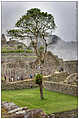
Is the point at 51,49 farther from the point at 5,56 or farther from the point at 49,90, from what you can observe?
the point at 49,90

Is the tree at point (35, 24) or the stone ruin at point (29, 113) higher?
the tree at point (35, 24)

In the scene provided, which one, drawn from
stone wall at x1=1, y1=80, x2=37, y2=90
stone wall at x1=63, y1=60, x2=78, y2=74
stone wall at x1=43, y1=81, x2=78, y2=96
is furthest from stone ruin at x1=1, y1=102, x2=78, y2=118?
stone wall at x1=63, y1=60, x2=78, y2=74

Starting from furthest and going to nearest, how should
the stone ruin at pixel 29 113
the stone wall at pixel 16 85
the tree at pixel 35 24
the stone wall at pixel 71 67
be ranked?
the stone wall at pixel 71 67
the stone wall at pixel 16 85
the tree at pixel 35 24
the stone ruin at pixel 29 113

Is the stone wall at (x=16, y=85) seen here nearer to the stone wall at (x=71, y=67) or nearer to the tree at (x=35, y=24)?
the stone wall at (x=71, y=67)

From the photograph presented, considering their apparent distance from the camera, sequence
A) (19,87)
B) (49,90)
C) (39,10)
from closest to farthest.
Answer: (39,10), (49,90), (19,87)

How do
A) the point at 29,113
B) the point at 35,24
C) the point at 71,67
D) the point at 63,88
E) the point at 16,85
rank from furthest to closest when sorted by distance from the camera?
the point at 71,67 < the point at 16,85 < the point at 63,88 < the point at 35,24 < the point at 29,113

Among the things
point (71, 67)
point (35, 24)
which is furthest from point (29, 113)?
point (71, 67)

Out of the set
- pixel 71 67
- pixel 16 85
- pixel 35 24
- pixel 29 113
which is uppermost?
pixel 35 24

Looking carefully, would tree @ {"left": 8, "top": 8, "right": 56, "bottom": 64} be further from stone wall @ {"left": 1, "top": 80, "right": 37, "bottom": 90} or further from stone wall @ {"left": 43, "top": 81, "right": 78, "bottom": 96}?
stone wall @ {"left": 1, "top": 80, "right": 37, "bottom": 90}

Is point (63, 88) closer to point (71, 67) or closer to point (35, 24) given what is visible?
point (35, 24)

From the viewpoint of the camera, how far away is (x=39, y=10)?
8289 mm

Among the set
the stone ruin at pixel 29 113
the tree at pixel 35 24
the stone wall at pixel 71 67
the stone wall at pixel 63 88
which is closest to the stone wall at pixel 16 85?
Result: the stone wall at pixel 63 88

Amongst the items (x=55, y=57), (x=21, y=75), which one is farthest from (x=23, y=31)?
(x=55, y=57)

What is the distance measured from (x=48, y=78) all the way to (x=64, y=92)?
3.47 m
